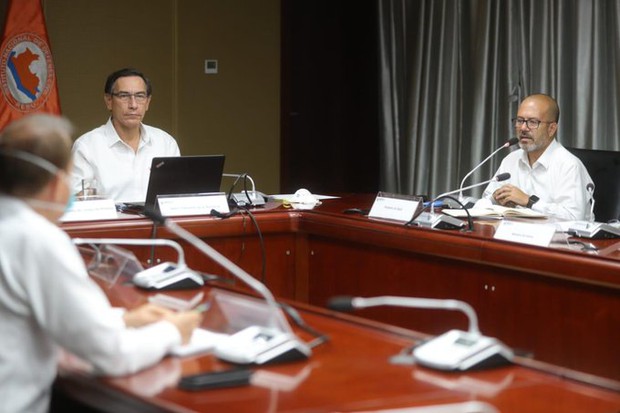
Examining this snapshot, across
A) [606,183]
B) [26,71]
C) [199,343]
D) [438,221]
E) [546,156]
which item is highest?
[26,71]

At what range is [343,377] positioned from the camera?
1.73 m

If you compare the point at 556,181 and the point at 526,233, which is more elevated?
the point at 556,181

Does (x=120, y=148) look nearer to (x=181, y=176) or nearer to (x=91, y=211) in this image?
(x=181, y=176)

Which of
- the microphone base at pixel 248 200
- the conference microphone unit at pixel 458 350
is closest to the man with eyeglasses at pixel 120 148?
the microphone base at pixel 248 200

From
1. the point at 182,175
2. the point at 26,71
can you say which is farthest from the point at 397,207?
the point at 26,71

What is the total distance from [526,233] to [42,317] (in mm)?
1884

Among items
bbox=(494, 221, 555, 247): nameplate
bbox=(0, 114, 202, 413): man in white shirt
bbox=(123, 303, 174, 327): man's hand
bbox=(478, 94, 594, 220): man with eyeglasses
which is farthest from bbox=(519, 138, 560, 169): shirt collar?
bbox=(0, 114, 202, 413): man in white shirt

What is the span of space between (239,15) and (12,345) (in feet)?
16.3

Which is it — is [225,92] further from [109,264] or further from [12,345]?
[12,345]

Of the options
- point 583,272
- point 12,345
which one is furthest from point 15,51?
point 12,345

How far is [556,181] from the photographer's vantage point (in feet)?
13.8

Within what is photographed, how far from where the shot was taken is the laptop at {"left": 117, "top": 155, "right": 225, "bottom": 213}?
3.52m

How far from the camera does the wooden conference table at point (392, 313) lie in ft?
5.34

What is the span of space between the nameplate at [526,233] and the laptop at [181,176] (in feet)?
3.64
